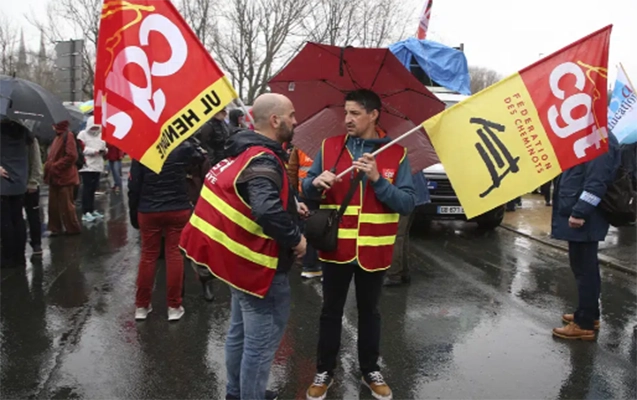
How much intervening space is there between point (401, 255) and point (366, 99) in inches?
122

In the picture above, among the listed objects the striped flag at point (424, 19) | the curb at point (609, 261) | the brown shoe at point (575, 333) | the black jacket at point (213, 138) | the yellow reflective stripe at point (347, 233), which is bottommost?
the brown shoe at point (575, 333)

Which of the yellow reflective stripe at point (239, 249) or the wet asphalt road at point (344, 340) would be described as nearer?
the yellow reflective stripe at point (239, 249)

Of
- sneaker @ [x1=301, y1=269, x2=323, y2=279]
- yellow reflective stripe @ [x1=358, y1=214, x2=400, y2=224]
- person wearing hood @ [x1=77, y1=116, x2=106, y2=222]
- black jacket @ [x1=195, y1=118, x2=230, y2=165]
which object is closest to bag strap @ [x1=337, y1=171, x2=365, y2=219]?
yellow reflective stripe @ [x1=358, y1=214, x2=400, y2=224]

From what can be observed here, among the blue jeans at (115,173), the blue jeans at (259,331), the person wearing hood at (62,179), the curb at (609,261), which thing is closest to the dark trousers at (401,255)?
the curb at (609,261)

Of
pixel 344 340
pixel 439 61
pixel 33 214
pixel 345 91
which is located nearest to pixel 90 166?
pixel 33 214

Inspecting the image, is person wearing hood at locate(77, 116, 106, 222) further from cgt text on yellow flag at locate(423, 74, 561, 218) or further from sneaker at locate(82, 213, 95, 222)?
cgt text on yellow flag at locate(423, 74, 561, 218)

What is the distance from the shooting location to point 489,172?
3252 millimetres

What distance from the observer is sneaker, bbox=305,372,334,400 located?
347 centimetres

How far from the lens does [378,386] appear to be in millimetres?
3502

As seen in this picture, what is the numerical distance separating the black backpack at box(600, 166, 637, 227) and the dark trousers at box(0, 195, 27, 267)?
6.24 meters

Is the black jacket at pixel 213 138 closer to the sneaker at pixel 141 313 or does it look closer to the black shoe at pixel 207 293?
the black shoe at pixel 207 293

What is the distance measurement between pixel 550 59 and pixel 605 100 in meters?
0.42

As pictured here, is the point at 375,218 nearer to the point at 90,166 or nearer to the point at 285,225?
the point at 285,225

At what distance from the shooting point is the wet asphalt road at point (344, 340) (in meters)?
3.70
